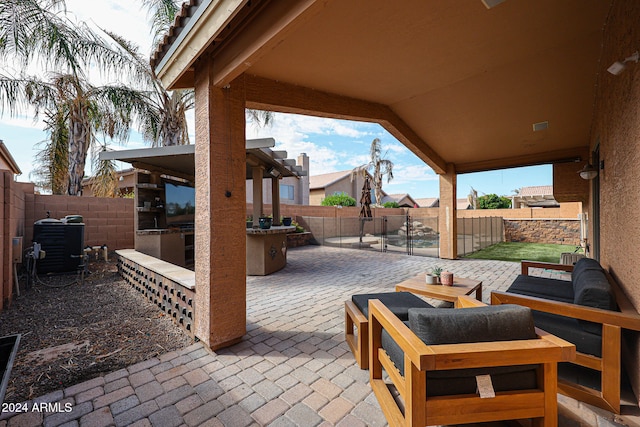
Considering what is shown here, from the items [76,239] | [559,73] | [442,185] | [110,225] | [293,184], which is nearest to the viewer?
[559,73]

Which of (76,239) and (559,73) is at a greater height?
(559,73)

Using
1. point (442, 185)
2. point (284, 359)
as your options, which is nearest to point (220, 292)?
point (284, 359)

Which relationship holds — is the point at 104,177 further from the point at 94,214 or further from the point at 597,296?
the point at 597,296

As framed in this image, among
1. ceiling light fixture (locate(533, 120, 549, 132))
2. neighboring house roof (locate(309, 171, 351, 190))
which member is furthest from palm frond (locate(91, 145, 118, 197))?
neighboring house roof (locate(309, 171, 351, 190))

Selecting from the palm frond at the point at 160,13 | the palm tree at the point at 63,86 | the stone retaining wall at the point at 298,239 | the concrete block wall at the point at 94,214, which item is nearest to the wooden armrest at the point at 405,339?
the concrete block wall at the point at 94,214

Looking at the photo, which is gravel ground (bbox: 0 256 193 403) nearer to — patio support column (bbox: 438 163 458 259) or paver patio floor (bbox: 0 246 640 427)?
paver patio floor (bbox: 0 246 640 427)

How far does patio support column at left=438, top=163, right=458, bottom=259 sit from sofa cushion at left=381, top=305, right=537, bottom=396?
7447 millimetres

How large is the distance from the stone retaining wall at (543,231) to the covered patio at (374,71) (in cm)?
1202

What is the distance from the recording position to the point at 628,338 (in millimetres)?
2002

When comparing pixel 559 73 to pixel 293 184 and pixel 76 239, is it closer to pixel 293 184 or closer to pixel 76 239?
pixel 76 239

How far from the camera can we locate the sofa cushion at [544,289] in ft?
9.75

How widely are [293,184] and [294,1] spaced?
20.8 m

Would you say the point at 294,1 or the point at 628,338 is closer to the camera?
the point at 294,1

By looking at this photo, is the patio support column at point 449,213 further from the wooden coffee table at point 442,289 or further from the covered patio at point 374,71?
the wooden coffee table at point 442,289
